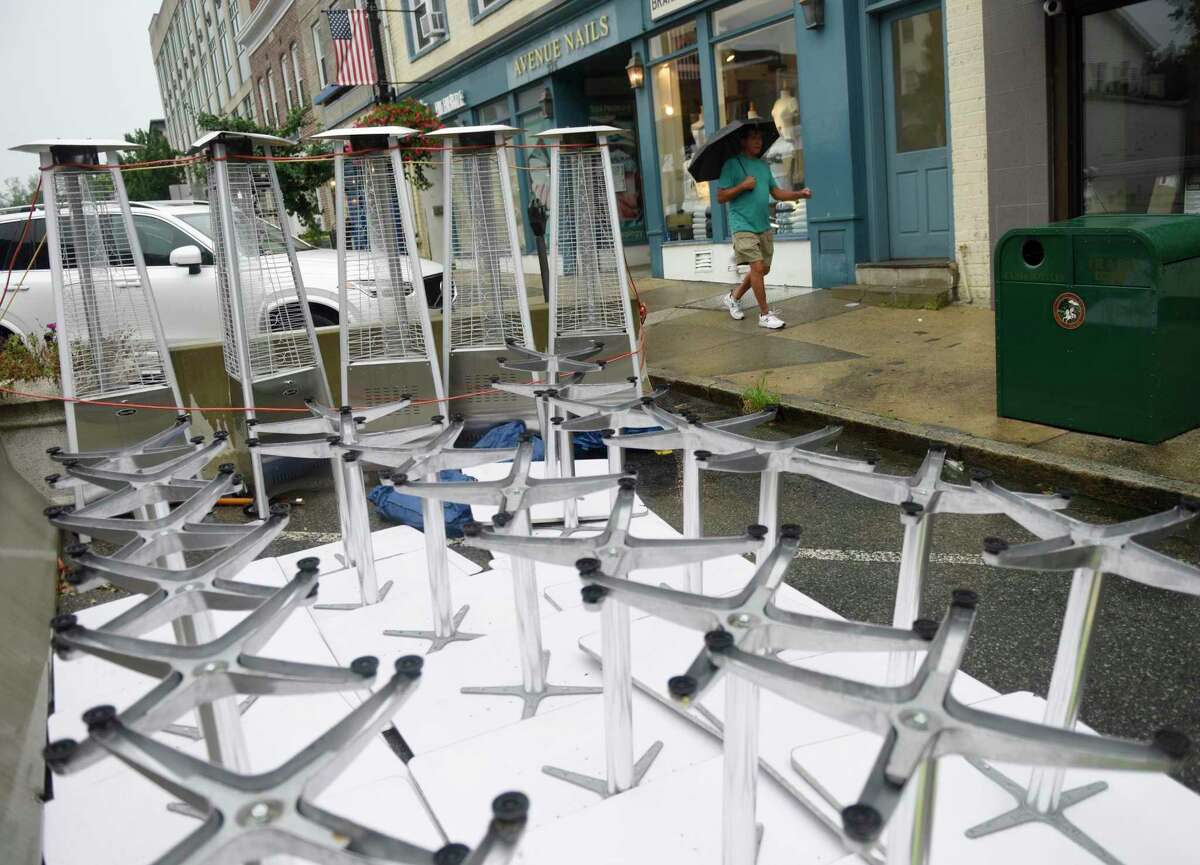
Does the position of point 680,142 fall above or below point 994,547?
above

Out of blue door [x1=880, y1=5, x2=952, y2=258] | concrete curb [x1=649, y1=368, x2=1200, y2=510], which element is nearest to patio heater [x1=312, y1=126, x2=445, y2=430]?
concrete curb [x1=649, y1=368, x2=1200, y2=510]

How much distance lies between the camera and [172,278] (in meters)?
8.75

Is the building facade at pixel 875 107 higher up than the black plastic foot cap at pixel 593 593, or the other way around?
the building facade at pixel 875 107

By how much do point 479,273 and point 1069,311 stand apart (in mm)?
3411

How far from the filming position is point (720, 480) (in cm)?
597

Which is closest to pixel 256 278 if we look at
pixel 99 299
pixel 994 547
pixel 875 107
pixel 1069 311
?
pixel 99 299

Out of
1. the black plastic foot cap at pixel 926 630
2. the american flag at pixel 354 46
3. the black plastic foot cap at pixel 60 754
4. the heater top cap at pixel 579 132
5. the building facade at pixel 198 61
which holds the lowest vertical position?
the black plastic foot cap at pixel 926 630

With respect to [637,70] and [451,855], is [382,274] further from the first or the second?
[637,70]

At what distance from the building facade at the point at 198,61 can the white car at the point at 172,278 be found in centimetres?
1846

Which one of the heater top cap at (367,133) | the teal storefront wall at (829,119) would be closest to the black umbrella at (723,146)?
the teal storefront wall at (829,119)

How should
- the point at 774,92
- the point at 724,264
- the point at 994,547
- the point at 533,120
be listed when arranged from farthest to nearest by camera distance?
the point at 533,120 → the point at 724,264 → the point at 774,92 → the point at 994,547

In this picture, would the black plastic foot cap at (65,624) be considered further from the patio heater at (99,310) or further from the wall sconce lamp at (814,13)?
the wall sconce lamp at (814,13)

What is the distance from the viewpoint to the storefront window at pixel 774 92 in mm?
11250

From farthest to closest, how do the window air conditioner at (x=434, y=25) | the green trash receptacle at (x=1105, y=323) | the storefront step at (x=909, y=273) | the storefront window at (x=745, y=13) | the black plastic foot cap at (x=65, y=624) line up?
the window air conditioner at (x=434, y=25) < the storefront window at (x=745, y=13) < the storefront step at (x=909, y=273) < the green trash receptacle at (x=1105, y=323) < the black plastic foot cap at (x=65, y=624)
